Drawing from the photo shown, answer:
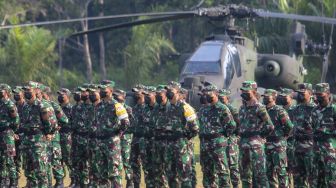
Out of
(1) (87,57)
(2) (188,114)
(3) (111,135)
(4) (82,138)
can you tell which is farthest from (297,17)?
(1) (87,57)

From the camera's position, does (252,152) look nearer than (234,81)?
Yes

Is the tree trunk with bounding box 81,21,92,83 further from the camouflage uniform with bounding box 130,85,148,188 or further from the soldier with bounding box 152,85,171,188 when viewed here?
the soldier with bounding box 152,85,171,188

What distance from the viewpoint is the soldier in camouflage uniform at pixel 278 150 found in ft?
43.1

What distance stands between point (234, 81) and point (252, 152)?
7.87m

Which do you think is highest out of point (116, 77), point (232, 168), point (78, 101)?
point (78, 101)

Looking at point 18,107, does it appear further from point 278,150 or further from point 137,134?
point 278,150

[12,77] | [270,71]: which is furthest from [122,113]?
[12,77]

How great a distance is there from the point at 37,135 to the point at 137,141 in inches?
70.6

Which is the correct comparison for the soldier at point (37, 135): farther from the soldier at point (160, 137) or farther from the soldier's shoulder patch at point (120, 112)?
the soldier at point (160, 137)

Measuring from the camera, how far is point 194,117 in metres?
13.7

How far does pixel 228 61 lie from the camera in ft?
68.6

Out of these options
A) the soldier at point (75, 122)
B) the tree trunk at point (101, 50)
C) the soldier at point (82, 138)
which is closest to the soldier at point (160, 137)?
the soldier at point (82, 138)

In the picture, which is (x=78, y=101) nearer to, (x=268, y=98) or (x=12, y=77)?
(x=268, y=98)

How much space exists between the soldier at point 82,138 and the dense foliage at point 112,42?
15.0 meters
